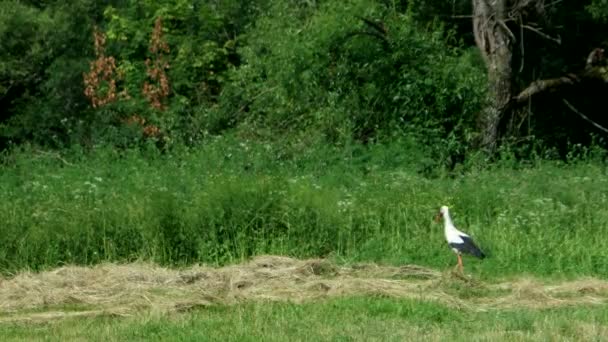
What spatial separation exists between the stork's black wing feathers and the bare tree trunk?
10.3 metres

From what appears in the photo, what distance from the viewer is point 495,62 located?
A: 2367 centimetres

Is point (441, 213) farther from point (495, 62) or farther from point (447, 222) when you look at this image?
point (495, 62)

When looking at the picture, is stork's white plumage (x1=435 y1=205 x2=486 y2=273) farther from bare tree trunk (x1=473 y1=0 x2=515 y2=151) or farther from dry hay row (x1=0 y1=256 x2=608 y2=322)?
bare tree trunk (x1=473 y1=0 x2=515 y2=151)

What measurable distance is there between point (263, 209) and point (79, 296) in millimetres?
3629

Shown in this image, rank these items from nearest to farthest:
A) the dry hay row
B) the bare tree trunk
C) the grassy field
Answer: the grassy field → the dry hay row → the bare tree trunk

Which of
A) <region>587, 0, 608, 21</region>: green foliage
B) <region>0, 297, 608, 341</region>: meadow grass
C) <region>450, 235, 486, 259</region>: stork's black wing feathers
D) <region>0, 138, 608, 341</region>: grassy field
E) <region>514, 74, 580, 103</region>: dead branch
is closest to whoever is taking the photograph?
<region>0, 297, 608, 341</region>: meadow grass

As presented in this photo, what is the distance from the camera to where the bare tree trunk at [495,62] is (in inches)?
927

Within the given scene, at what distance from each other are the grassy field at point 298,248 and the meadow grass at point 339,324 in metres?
0.03

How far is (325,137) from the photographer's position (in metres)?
22.4

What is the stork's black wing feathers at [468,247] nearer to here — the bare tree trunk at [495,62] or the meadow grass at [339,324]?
the meadow grass at [339,324]

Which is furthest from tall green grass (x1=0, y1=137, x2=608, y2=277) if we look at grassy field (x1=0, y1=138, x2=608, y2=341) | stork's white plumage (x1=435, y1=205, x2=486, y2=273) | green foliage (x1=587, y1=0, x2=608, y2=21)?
green foliage (x1=587, y1=0, x2=608, y2=21)

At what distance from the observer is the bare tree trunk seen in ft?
77.3

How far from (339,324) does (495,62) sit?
14414 mm

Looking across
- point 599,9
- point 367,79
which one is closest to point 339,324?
point 367,79
